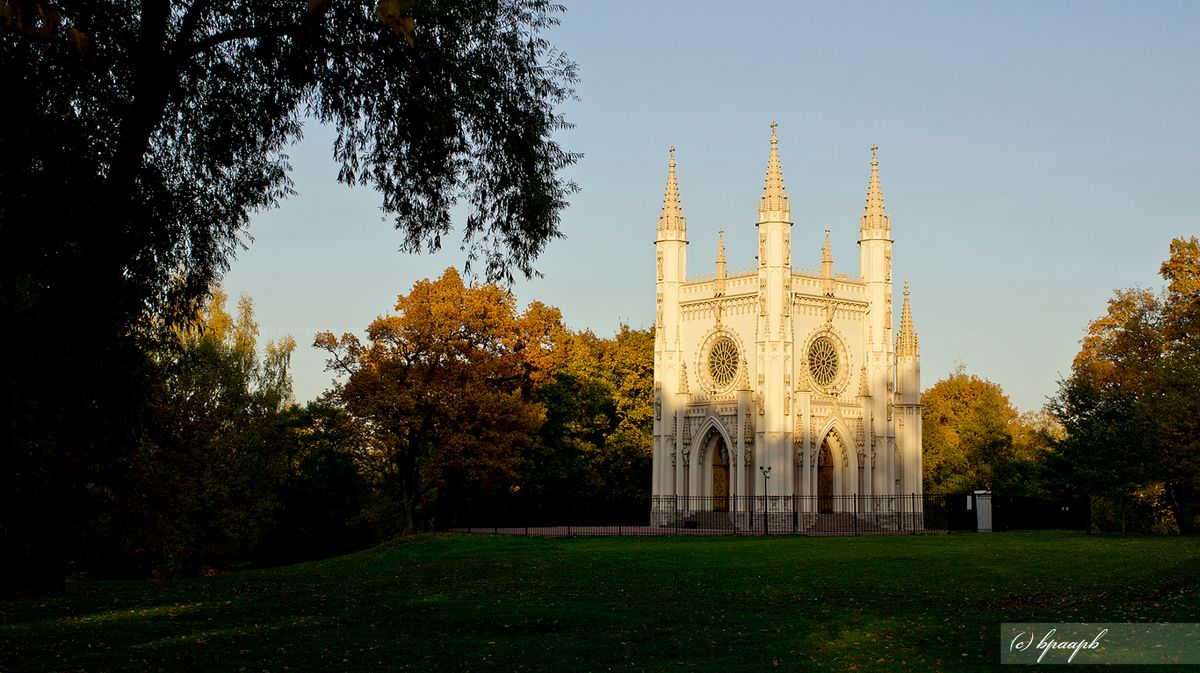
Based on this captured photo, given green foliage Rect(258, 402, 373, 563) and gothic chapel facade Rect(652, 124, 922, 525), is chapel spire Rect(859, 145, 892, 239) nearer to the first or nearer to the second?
gothic chapel facade Rect(652, 124, 922, 525)

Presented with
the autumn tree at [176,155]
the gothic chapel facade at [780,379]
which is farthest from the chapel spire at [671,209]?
the autumn tree at [176,155]

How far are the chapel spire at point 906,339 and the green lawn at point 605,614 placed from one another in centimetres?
2937

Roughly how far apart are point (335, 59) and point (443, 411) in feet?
104

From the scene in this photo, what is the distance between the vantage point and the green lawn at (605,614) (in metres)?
13.3

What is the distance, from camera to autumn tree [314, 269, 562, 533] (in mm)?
46250

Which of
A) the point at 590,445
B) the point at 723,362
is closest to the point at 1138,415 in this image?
the point at 723,362

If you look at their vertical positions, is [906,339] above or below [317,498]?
above

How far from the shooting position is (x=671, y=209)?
5731 centimetres

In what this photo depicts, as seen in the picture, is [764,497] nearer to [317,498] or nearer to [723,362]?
[723,362]

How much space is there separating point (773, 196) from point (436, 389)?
1782 cm

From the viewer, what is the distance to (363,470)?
5612 centimetres

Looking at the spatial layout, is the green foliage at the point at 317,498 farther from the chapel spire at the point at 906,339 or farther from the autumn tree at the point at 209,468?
the chapel spire at the point at 906,339

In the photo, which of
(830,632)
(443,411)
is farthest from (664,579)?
(443,411)

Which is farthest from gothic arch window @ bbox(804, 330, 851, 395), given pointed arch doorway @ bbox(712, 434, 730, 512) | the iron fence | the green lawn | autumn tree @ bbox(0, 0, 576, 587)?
autumn tree @ bbox(0, 0, 576, 587)
